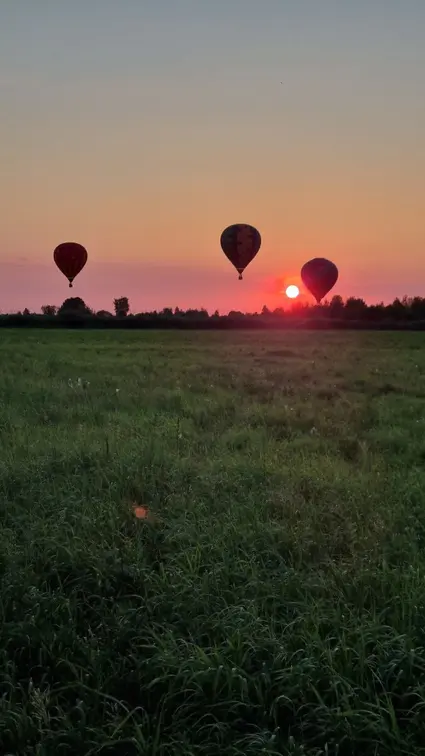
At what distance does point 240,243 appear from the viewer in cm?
3584

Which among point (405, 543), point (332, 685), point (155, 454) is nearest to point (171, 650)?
point (332, 685)

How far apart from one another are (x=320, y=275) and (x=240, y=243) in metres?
11.1

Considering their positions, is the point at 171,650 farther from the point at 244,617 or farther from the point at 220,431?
the point at 220,431

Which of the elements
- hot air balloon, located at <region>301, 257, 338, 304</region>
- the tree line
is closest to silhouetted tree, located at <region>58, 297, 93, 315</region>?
the tree line

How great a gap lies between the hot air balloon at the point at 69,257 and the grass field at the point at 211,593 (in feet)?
104

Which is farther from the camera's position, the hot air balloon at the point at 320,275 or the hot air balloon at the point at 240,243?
the hot air balloon at the point at 320,275

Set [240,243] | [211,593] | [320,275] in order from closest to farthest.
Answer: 1. [211,593]
2. [240,243]
3. [320,275]

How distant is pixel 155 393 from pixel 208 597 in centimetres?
902

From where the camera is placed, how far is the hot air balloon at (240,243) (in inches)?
1414

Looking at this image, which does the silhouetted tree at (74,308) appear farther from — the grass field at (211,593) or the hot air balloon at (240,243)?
the grass field at (211,593)

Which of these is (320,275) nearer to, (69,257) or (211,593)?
(69,257)

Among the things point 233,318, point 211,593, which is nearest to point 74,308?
point 233,318

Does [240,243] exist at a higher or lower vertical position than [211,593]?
higher

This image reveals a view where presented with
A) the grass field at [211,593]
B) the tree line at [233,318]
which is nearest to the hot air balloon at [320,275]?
the tree line at [233,318]
